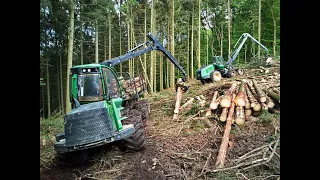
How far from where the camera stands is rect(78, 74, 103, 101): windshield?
9.33 feet

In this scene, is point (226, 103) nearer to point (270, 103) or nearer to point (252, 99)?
point (252, 99)

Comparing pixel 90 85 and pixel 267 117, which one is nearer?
pixel 90 85

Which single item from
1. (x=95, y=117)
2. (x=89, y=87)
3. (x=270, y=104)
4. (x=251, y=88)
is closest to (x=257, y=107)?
(x=270, y=104)

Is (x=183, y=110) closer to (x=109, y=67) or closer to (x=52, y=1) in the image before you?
(x=109, y=67)

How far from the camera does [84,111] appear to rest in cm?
252

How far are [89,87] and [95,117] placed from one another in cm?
52

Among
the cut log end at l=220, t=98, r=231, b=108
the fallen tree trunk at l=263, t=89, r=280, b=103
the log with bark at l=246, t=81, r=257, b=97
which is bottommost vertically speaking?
the cut log end at l=220, t=98, r=231, b=108

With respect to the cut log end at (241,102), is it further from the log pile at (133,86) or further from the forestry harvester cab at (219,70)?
the log pile at (133,86)

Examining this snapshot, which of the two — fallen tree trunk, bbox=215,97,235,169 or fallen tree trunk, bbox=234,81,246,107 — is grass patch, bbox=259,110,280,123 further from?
fallen tree trunk, bbox=215,97,235,169

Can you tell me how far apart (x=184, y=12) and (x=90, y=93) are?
289cm

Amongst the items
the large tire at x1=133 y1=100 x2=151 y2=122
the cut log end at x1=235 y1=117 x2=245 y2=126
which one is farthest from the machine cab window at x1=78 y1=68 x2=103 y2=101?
the cut log end at x1=235 y1=117 x2=245 y2=126

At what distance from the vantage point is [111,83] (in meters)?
3.15
